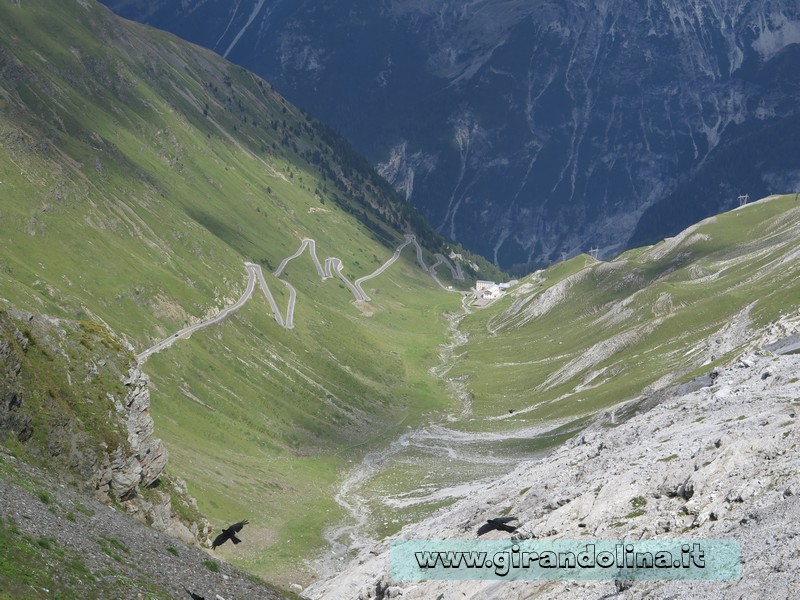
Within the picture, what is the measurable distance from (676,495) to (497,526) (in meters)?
14.7

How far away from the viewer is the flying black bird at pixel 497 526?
6094cm

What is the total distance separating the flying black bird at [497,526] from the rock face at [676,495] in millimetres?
559

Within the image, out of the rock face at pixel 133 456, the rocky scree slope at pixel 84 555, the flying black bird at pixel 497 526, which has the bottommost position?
the flying black bird at pixel 497 526

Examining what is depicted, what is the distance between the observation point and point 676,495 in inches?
2025

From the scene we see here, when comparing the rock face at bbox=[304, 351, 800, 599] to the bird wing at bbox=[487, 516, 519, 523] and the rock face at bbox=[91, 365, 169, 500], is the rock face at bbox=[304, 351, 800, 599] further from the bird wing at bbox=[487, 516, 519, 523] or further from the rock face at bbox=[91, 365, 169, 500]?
the rock face at bbox=[91, 365, 169, 500]

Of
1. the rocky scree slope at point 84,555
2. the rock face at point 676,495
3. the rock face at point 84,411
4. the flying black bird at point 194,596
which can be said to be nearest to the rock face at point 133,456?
the rock face at point 84,411

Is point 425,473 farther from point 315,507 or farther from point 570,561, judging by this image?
point 570,561

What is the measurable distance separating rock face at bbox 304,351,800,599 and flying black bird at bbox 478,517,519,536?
56 cm

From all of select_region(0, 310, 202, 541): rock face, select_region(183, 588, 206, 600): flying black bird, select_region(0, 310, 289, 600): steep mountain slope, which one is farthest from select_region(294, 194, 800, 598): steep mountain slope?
select_region(183, 588, 206, 600): flying black bird

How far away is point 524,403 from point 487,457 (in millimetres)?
44291

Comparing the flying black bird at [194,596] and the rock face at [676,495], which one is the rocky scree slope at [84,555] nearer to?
the flying black bird at [194,596]

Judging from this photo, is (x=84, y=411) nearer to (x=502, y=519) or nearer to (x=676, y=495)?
(x=502, y=519)

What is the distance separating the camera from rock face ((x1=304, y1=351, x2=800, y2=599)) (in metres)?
42.0

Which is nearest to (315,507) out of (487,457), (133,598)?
(487,457)
